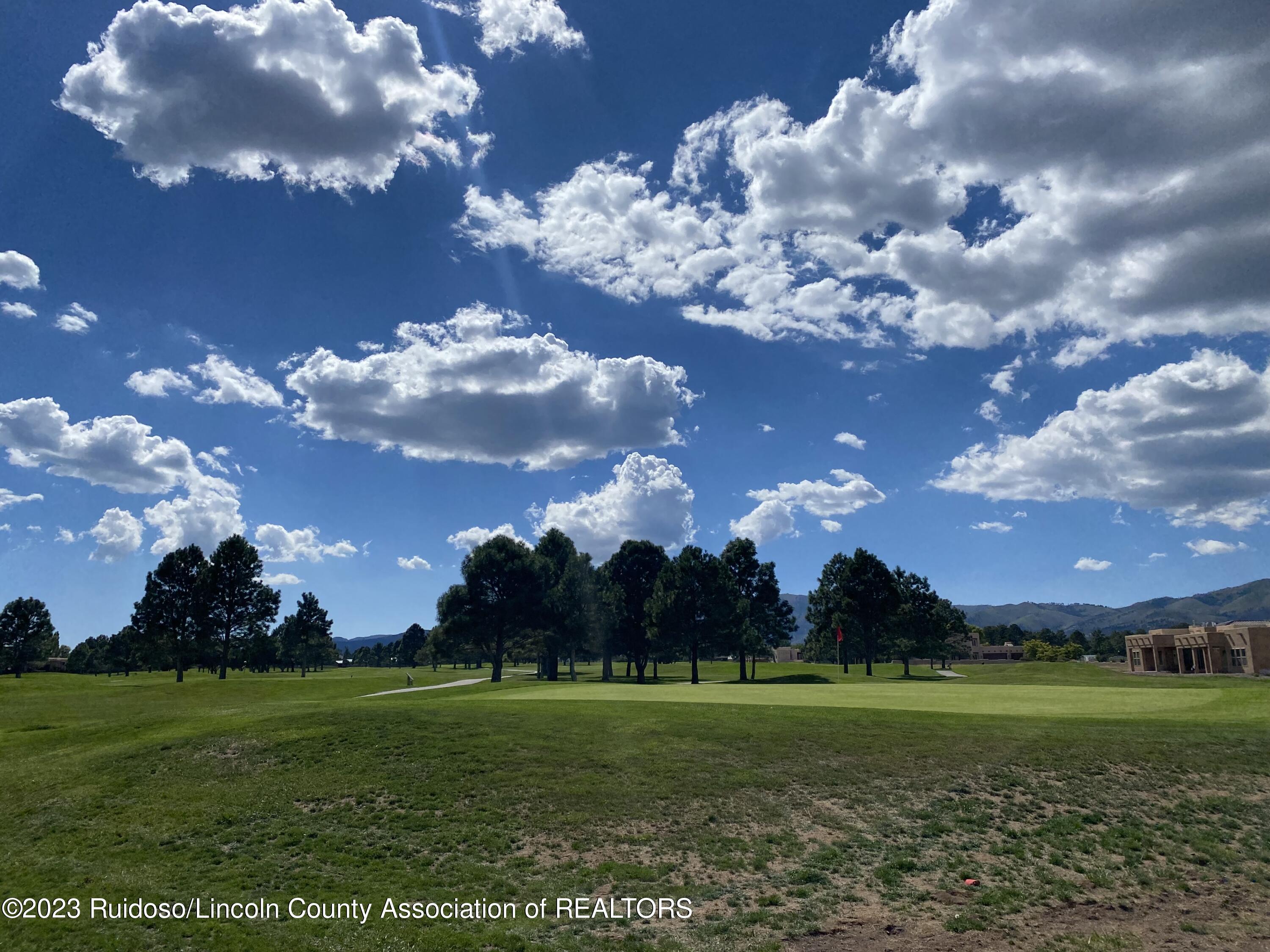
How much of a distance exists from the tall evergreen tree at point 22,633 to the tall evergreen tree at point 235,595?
57.3 metres

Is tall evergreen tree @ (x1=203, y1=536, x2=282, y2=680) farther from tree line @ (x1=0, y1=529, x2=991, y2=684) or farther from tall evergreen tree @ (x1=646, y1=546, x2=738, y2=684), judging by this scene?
tall evergreen tree @ (x1=646, y1=546, x2=738, y2=684)

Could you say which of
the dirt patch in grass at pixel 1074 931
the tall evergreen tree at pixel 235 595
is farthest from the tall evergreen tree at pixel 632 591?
the dirt patch in grass at pixel 1074 931

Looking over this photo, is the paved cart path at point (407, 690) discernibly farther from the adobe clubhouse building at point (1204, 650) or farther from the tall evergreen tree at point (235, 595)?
the adobe clubhouse building at point (1204, 650)

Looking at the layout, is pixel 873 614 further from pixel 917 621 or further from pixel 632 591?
pixel 632 591

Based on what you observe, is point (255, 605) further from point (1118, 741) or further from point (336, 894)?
point (1118, 741)

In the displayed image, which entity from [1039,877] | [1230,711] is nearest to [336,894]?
[1039,877]

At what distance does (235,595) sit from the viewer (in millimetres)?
92125

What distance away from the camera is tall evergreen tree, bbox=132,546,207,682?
90.0m

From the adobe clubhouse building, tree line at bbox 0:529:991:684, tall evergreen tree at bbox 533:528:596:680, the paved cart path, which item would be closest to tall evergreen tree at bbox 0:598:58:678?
tree line at bbox 0:529:991:684

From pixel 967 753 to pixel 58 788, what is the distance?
31.0m

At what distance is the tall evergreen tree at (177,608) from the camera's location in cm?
9000

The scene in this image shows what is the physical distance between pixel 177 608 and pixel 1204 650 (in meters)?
150

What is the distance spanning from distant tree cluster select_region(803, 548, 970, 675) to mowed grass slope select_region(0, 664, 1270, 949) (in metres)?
56.2

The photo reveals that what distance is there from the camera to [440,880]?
53.6 ft
